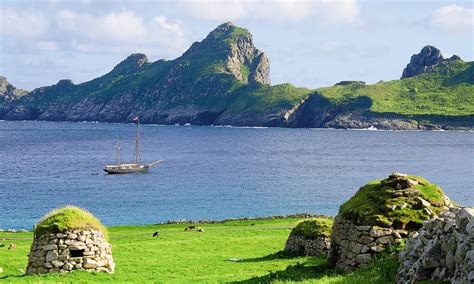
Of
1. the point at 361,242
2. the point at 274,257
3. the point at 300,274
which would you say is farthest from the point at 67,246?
the point at 361,242

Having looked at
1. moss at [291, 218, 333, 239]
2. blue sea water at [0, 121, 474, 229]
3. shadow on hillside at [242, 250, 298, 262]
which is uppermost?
moss at [291, 218, 333, 239]

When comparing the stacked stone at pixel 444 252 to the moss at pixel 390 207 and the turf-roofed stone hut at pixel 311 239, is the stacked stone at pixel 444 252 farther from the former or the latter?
the turf-roofed stone hut at pixel 311 239

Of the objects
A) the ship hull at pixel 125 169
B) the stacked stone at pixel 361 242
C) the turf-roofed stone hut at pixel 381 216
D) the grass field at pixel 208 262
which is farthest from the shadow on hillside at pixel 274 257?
the ship hull at pixel 125 169

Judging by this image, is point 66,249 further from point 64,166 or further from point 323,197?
point 64,166

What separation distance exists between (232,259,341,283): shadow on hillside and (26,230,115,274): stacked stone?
10113 mm

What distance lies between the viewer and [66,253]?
101 ft

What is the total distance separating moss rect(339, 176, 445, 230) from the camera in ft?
83.8

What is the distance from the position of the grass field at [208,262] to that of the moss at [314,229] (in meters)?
2.31

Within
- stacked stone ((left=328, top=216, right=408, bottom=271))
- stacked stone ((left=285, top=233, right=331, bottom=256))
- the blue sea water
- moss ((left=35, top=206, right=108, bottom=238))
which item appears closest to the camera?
stacked stone ((left=328, top=216, right=408, bottom=271))

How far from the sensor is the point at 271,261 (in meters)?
38.8

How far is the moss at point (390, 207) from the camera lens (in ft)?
83.8

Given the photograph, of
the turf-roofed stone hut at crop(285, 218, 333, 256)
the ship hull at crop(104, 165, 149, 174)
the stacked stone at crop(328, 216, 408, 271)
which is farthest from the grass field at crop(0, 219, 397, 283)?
the ship hull at crop(104, 165, 149, 174)

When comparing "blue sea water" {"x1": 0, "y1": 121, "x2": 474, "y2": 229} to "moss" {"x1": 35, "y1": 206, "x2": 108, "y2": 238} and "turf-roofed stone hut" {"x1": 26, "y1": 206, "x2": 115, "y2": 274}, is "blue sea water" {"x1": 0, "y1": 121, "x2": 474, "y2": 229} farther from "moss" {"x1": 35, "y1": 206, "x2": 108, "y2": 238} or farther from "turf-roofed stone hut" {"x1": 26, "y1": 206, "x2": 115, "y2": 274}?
"turf-roofed stone hut" {"x1": 26, "y1": 206, "x2": 115, "y2": 274}

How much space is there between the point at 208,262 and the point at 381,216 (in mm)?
16799
